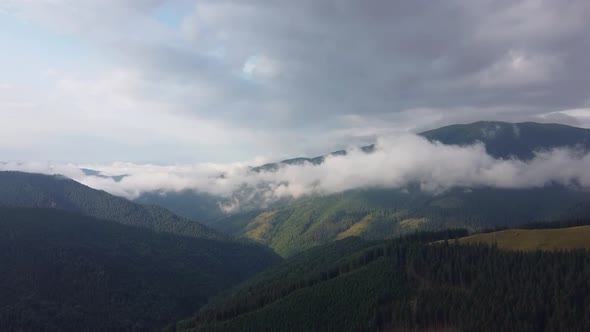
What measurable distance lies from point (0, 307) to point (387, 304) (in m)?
162

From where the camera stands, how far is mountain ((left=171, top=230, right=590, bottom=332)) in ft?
389

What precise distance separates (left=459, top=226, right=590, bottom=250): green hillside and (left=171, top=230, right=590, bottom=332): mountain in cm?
2164

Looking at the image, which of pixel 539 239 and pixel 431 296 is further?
pixel 539 239

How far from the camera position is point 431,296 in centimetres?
13662

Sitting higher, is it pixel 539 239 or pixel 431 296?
pixel 539 239

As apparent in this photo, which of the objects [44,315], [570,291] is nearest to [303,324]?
[570,291]

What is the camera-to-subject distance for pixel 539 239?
18112 centimetres

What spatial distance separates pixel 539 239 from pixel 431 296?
247 feet

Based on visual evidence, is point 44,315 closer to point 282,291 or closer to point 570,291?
point 282,291

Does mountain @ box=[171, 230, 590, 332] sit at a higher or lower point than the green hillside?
lower

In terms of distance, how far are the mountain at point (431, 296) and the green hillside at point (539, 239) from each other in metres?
21.6

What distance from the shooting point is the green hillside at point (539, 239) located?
173 metres

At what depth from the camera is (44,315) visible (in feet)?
612

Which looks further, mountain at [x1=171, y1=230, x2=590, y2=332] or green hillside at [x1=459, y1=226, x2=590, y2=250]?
green hillside at [x1=459, y1=226, x2=590, y2=250]
